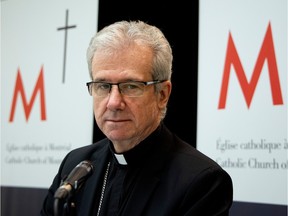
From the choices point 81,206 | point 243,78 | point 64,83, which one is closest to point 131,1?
point 64,83

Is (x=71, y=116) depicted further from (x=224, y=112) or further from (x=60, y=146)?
(x=224, y=112)

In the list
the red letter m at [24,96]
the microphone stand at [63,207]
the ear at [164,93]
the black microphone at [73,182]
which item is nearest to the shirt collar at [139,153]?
the ear at [164,93]

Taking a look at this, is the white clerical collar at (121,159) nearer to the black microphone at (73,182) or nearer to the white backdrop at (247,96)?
the black microphone at (73,182)

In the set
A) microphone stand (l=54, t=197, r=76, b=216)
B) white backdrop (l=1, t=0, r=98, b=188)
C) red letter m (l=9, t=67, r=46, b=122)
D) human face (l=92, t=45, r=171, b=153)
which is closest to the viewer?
microphone stand (l=54, t=197, r=76, b=216)

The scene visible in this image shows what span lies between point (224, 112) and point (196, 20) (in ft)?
2.57

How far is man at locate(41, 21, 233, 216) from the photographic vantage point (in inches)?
88.4

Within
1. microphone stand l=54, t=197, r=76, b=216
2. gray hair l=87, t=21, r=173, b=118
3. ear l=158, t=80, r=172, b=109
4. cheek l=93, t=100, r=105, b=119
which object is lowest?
microphone stand l=54, t=197, r=76, b=216

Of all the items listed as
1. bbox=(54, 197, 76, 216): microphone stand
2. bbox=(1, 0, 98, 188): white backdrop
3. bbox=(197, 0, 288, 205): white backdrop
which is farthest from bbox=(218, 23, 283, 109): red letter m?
bbox=(54, 197, 76, 216): microphone stand

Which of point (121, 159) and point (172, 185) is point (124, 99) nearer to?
point (121, 159)

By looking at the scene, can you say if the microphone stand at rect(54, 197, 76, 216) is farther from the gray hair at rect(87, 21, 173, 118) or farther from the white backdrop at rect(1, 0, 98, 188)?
the white backdrop at rect(1, 0, 98, 188)

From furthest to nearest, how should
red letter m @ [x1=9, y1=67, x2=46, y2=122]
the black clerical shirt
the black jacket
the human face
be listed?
red letter m @ [x1=9, y1=67, x2=46, y2=122], the black clerical shirt, the human face, the black jacket

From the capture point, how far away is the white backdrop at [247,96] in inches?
123

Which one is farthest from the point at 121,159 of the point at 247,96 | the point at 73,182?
the point at 247,96

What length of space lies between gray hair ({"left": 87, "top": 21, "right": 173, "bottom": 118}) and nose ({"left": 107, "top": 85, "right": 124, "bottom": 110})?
0.61 ft
